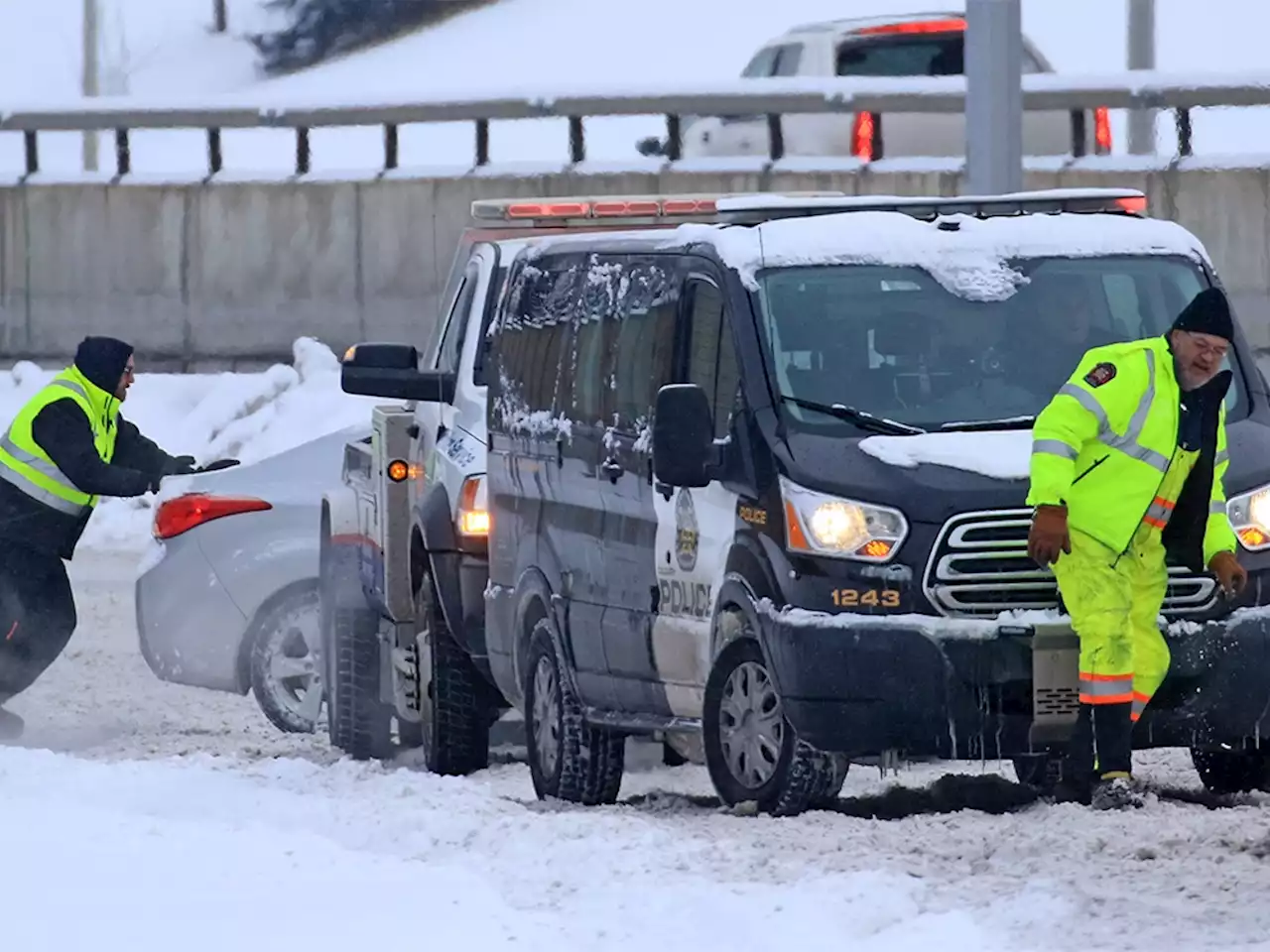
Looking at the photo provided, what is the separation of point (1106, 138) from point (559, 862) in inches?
522

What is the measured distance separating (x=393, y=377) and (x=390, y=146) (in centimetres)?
1000

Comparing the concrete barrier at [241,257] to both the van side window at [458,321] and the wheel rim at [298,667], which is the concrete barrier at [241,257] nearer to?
the wheel rim at [298,667]

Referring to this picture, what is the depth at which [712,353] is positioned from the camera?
9602mm

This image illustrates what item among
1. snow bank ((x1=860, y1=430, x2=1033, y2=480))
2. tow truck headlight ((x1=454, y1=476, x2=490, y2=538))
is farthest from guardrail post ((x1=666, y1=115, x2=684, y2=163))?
snow bank ((x1=860, y1=430, x2=1033, y2=480))

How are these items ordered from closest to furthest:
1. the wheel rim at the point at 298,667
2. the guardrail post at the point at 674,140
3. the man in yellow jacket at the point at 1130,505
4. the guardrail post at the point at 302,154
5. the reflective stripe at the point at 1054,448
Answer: the reflective stripe at the point at 1054,448 < the man in yellow jacket at the point at 1130,505 < the wheel rim at the point at 298,667 < the guardrail post at the point at 674,140 < the guardrail post at the point at 302,154

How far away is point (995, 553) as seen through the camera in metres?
8.88

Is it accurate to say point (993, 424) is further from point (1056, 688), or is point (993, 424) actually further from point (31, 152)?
point (31, 152)

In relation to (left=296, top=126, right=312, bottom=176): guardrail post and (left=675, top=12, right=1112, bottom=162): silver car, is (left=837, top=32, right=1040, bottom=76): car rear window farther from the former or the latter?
(left=296, top=126, right=312, bottom=176): guardrail post

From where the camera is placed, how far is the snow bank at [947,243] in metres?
9.61

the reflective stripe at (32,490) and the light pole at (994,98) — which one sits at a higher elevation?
the light pole at (994,98)

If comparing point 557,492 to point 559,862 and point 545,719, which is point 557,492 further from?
point 559,862

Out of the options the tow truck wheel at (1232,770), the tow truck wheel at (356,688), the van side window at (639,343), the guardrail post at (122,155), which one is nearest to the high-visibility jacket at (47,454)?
the tow truck wheel at (356,688)

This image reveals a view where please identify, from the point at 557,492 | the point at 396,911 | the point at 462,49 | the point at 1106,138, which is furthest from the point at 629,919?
the point at 462,49

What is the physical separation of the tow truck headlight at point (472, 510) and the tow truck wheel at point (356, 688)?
1178 millimetres
